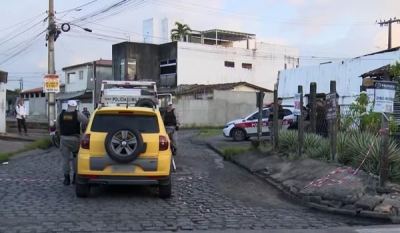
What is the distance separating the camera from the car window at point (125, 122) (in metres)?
9.48

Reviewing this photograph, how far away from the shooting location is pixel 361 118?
12.5 m

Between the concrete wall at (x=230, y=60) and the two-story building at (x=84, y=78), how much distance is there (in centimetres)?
977

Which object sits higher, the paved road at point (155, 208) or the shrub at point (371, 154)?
the shrub at point (371, 154)

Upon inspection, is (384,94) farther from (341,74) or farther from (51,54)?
(341,74)

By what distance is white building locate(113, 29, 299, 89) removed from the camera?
44938mm

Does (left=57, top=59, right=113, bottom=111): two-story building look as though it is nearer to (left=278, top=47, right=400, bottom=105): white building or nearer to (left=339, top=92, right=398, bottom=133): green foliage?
(left=278, top=47, right=400, bottom=105): white building

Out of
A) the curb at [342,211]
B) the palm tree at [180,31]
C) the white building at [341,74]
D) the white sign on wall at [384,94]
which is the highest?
the palm tree at [180,31]

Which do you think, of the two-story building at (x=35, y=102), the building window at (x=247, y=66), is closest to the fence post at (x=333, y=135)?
the building window at (x=247, y=66)

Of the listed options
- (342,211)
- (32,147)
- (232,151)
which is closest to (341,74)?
(232,151)

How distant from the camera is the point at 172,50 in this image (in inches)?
1768

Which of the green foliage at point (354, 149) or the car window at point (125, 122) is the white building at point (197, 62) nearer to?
the green foliage at point (354, 149)

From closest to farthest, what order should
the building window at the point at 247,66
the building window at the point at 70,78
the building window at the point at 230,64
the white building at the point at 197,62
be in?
the white building at the point at 197,62 → the building window at the point at 230,64 → the building window at the point at 247,66 → the building window at the point at 70,78

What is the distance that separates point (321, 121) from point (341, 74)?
638 inches

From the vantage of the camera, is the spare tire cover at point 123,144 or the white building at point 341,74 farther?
the white building at point 341,74
